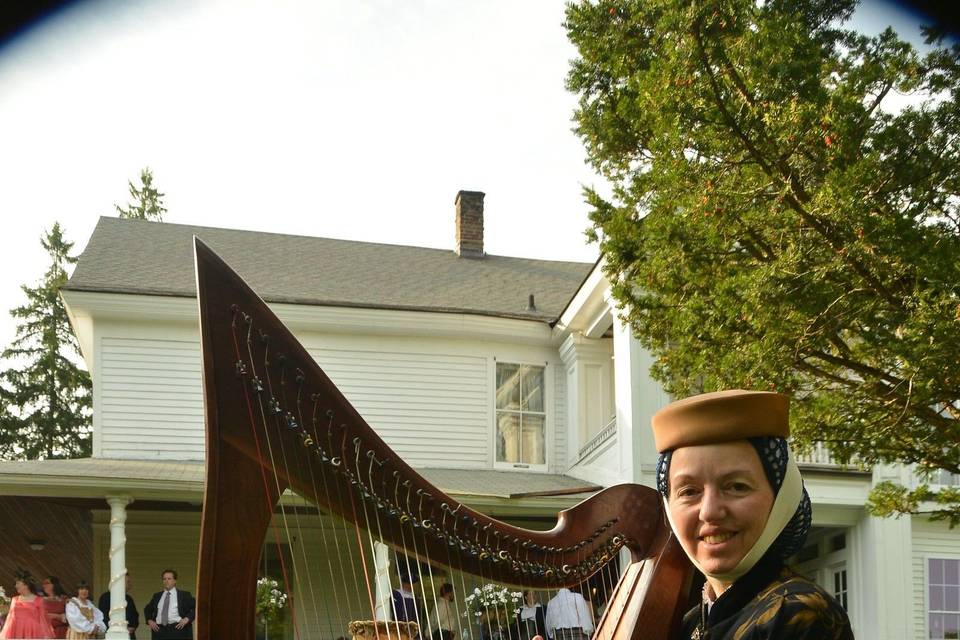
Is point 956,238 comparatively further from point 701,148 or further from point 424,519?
point 424,519

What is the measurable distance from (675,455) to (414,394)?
56.7 feet

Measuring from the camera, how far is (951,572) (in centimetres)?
1895

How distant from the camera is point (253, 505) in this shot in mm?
3334

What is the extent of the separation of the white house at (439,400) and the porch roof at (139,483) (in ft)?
0.26

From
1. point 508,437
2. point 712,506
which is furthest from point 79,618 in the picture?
point 712,506

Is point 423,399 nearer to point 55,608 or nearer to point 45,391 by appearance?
point 55,608

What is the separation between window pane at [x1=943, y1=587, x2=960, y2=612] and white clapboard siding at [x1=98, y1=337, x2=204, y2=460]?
11.4 m

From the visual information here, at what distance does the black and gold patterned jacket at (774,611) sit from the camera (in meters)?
2.15

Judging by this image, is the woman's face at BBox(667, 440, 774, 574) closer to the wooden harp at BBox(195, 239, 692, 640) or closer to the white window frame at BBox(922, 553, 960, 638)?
the wooden harp at BBox(195, 239, 692, 640)

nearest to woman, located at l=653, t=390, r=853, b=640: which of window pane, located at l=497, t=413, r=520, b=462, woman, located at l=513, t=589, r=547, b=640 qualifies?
woman, located at l=513, t=589, r=547, b=640

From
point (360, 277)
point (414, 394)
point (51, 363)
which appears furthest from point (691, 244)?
point (51, 363)

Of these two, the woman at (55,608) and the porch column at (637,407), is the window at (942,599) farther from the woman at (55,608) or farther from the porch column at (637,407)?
the woman at (55,608)

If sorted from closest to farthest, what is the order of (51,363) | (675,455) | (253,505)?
(675,455) < (253,505) < (51,363)

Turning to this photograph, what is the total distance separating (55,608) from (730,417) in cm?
1402
